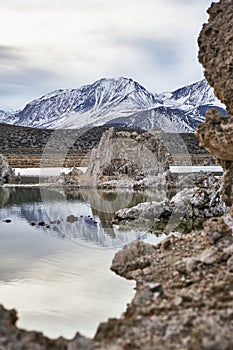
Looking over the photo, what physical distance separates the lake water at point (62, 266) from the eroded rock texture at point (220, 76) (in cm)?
400

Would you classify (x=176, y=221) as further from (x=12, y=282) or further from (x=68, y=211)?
(x=12, y=282)

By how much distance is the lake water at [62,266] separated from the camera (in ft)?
34.6

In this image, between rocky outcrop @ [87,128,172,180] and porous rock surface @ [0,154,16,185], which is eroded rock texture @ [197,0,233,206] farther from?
porous rock surface @ [0,154,16,185]

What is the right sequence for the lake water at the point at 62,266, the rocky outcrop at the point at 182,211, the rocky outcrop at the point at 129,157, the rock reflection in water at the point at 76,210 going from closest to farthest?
the lake water at the point at 62,266, the rock reflection in water at the point at 76,210, the rocky outcrop at the point at 182,211, the rocky outcrop at the point at 129,157

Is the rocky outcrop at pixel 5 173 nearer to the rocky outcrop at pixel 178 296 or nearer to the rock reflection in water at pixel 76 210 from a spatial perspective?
the rock reflection in water at pixel 76 210

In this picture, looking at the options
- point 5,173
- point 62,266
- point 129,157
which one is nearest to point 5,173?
point 5,173

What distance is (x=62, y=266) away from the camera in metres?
14.8

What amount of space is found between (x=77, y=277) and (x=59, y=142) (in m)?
95.8

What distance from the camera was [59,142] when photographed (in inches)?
4262

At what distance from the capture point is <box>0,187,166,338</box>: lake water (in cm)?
1053

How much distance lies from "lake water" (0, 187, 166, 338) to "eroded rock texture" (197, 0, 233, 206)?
400 centimetres

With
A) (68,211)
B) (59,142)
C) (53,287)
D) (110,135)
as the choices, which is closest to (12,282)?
(53,287)

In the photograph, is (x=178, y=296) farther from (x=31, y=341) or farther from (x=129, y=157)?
(x=129, y=157)

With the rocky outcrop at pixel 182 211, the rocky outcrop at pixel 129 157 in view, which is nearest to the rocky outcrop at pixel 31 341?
the rocky outcrop at pixel 182 211
